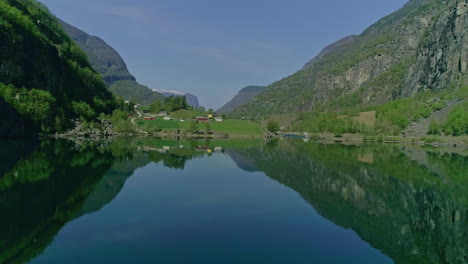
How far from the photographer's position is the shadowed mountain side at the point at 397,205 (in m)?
21.1

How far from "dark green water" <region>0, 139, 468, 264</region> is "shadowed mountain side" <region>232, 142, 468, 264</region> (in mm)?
112

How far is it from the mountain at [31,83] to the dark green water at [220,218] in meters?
72.8

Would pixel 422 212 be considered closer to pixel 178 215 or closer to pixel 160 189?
pixel 178 215

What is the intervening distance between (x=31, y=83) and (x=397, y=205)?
126m

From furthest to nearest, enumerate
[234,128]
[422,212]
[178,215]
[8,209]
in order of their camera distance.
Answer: [234,128] → [422,212] → [178,215] → [8,209]

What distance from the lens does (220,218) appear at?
80.5 ft

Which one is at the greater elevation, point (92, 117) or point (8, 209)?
point (92, 117)

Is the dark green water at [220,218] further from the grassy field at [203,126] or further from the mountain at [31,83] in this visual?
the grassy field at [203,126]

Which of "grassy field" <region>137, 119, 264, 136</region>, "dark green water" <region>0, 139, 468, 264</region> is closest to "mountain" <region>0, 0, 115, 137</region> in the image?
"grassy field" <region>137, 119, 264, 136</region>

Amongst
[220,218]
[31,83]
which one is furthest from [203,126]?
[220,218]

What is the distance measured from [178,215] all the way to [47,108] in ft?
354

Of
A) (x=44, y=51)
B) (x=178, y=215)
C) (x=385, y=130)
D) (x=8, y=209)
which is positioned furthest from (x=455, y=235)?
(x=385, y=130)

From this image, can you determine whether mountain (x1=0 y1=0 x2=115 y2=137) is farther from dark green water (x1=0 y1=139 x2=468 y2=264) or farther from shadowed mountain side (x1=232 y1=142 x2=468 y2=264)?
shadowed mountain side (x1=232 y1=142 x2=468 y2=264)

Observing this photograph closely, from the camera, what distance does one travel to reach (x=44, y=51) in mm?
129500
